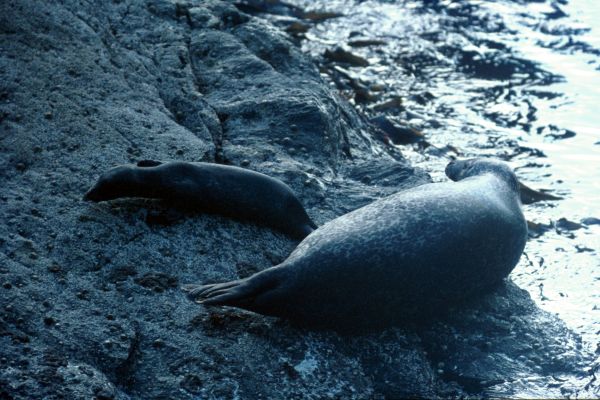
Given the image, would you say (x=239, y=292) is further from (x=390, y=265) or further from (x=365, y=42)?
(x=365, y=42)

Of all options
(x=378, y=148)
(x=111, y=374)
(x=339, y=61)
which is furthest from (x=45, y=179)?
(x=339, y=61)

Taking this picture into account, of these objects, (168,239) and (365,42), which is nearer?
(168,239)

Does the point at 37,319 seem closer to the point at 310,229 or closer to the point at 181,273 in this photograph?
the point at 181,273

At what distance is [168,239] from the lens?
4.57 metres

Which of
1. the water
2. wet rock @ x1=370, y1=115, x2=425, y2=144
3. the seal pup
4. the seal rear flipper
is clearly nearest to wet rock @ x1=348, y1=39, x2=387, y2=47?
the water

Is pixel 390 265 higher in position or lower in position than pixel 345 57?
higher

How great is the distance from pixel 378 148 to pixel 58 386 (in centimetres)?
409

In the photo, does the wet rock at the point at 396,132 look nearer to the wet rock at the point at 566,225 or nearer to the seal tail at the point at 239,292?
the wet rock at the point at 566,225

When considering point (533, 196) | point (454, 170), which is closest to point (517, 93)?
point (533, 196)

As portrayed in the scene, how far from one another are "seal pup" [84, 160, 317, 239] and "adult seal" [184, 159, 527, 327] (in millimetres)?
334

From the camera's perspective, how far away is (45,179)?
4.69m

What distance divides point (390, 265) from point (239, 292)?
0.73 m

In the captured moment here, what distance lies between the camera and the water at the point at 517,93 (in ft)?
20.3

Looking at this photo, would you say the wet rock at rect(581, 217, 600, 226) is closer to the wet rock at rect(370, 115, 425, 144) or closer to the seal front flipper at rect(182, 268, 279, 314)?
the wet rock at rect(370, 115, 425, 144)
